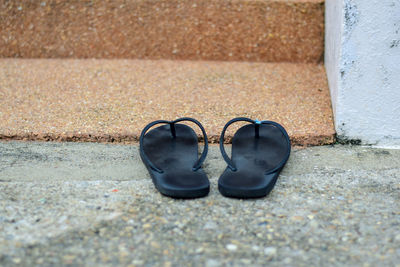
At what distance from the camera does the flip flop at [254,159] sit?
136cm

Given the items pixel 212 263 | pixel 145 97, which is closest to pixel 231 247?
pixel 212 263

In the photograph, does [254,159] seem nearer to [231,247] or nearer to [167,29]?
[231,247]

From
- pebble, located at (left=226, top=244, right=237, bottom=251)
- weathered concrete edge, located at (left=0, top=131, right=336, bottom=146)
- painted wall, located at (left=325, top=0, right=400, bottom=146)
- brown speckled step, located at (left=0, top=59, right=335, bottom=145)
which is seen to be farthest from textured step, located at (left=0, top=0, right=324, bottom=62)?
pebble, located at (left=226, top=244, right=237, bottom=251)

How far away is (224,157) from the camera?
1520mm

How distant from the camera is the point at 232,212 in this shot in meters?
1.28

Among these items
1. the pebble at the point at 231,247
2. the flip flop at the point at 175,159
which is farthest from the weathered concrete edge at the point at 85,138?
the pebble at the point at 231,247

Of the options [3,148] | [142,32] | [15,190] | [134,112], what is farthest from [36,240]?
[142,32]

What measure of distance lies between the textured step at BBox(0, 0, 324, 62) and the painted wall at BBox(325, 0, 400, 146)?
0.74 m

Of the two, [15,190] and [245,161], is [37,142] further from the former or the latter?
[245,161]

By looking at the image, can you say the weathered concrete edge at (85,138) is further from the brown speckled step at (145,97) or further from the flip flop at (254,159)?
the flip flop at (254,159)

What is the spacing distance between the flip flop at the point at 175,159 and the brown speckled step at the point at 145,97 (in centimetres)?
13

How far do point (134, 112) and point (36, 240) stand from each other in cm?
85

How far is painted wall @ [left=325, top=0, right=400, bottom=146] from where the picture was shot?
1.58 m

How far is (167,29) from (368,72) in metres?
1.23
